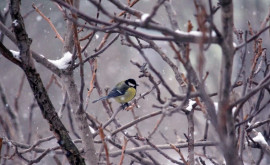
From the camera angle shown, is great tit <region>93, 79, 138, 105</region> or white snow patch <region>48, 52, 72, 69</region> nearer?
white snow patch <region>48, 52, 72, 69</region>

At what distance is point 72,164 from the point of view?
4.68 feet

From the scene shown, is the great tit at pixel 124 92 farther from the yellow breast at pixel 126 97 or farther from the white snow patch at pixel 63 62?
the white snow patch at pixel 63 62

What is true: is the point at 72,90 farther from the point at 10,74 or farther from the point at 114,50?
the point at 114,50

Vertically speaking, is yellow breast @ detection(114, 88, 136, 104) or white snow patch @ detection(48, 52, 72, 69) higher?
yellow breast @ detection(114, 88, 136, 104)

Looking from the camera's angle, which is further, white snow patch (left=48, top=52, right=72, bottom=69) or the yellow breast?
the yellow breast


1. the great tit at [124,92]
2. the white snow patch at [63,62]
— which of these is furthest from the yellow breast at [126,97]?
the white snow patch at [63,62]

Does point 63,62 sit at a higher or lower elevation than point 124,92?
lower

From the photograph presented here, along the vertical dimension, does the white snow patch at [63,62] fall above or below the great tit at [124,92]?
below

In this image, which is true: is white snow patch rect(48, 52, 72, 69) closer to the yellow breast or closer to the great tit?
the great tit

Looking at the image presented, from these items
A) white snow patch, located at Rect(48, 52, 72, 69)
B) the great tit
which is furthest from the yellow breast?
white snow patch, located at Rect(48, 52, 72, 69)

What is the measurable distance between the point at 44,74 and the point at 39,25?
67.0 inches

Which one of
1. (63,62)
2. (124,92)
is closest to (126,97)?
(124,92)

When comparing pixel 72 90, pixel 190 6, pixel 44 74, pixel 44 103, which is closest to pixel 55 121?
pixel 44 103

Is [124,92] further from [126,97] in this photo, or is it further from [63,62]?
[63,62]
